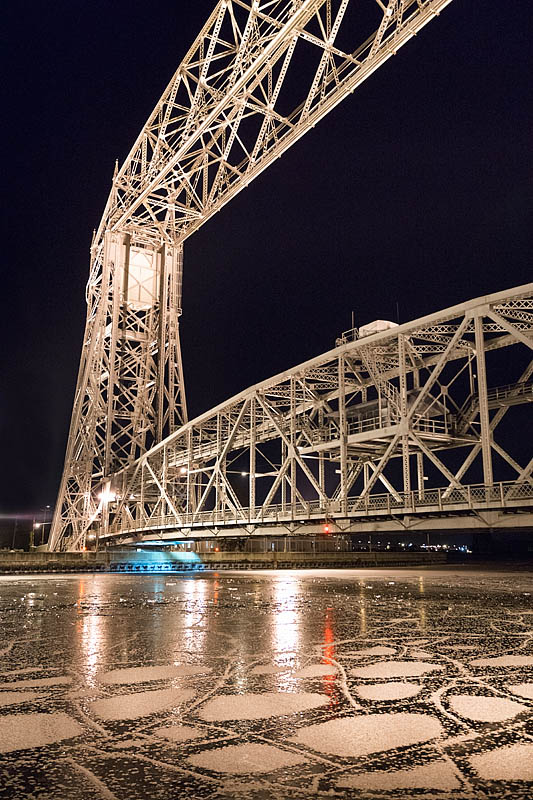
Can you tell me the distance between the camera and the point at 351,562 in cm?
5425

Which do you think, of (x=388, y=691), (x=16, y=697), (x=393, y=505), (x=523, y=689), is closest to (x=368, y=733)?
(x=388, y=691)


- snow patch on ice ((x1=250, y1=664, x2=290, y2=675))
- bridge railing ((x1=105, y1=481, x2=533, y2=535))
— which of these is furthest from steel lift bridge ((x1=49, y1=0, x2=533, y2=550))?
snow patch on ice ((x1=250, y1=664, x2=290, y2=675))

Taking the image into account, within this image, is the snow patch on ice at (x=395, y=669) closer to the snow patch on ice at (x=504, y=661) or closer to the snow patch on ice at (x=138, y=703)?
the snow patch on ice at (x=504, y=661)

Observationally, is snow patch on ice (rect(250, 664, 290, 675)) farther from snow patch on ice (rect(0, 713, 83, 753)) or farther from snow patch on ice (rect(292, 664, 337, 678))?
snow patch on ice (rect(0, 713, 83, 753))

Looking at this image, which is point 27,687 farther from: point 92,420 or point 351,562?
point 351,562

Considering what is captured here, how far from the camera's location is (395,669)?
653cm

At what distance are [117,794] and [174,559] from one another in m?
47.2

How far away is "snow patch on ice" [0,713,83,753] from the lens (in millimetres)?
4143

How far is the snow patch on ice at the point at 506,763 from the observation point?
3.51m

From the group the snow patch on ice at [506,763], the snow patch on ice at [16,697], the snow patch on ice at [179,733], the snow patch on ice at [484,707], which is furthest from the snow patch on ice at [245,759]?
the snow patch on ice at [16,697]

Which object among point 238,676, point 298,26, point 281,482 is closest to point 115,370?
point 281,482

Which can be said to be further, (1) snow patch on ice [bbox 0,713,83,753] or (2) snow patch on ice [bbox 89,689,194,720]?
(2) snow patch on ice [bbox 89,689,194,720]

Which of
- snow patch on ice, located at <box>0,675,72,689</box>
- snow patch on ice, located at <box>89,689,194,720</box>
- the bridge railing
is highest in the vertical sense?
the bridge railing

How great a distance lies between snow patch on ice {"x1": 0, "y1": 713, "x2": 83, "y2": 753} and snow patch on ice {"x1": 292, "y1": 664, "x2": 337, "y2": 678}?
7.63 feet
